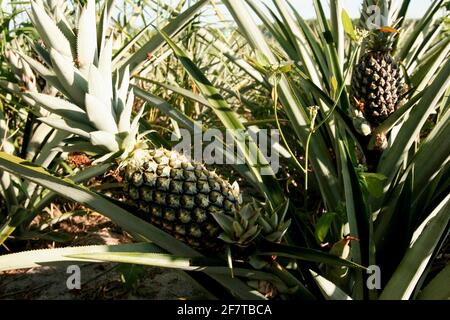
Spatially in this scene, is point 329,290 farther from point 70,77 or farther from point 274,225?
point 70,77

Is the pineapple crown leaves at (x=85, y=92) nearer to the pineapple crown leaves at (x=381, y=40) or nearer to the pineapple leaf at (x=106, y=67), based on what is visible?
the pineapple leaf at (x=106, y=67)

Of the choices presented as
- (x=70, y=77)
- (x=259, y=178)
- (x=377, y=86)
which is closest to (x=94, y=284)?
(x=259, y=178)

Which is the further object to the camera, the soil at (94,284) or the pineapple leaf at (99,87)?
the soil at (94,284)

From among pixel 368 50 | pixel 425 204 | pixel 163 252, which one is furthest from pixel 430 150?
pixel 163 252

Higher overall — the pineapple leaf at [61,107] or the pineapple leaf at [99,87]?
the pineapple leaf at [99,87]

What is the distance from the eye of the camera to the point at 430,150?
105 centimetres

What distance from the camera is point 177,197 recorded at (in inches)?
35.4

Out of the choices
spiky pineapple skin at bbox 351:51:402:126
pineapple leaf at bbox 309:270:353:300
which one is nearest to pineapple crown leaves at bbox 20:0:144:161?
pineapple leaf at bbox 309:270:353:300

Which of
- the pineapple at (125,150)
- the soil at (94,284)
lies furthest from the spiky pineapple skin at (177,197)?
the soil at (94,284)

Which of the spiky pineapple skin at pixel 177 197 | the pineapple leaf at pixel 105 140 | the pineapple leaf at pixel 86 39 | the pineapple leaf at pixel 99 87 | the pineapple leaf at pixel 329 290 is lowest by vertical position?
the pineapple leaf at pixel 329 290

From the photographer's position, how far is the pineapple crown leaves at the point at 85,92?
0.86m
